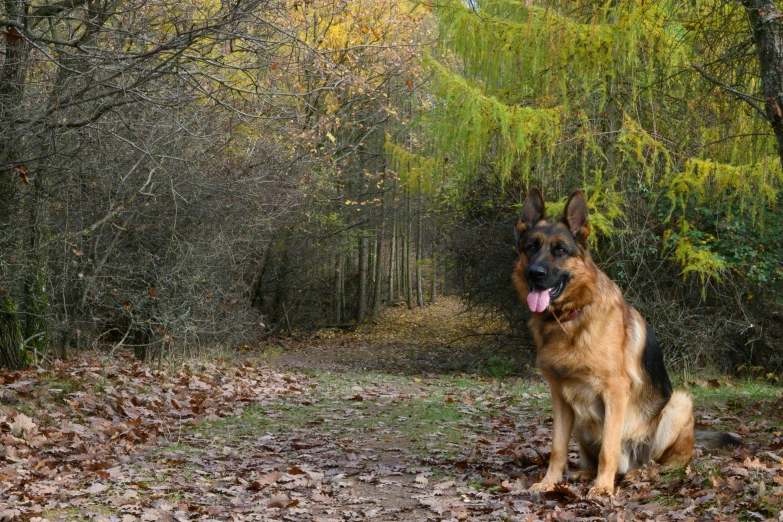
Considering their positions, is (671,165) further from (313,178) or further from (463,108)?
(313,178)

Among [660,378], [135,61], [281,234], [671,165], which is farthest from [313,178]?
[660,378]

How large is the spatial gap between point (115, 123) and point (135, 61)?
399 centimetres

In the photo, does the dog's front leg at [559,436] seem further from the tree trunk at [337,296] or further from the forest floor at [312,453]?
the tree trunk at [337,296]

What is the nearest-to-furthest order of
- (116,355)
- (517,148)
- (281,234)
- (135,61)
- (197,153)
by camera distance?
(135,61) < (517,148) < (197,153) < (116,355) < (281,234)

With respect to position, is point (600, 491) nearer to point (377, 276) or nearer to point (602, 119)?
point (602, 119)

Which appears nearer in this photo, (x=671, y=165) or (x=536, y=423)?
(x=536, y=423)

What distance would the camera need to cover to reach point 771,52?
21.2 ft

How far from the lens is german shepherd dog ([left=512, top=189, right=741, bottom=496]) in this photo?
5.55 meters

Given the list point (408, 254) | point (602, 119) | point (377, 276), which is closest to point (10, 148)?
point (602, 119)

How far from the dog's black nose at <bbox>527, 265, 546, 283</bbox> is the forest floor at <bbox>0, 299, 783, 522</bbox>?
1.60m

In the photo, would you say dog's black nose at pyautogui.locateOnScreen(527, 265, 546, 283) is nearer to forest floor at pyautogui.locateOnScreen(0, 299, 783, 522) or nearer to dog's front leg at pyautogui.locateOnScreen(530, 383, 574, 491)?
dog's front leg at pyautogui.locateOnScreen(530, 383, 574, 491)

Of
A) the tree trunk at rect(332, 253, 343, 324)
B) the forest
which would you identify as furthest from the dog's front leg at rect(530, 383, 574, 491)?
the tree trunk at rect(332, 253, 343, 324)

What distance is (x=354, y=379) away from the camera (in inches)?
566

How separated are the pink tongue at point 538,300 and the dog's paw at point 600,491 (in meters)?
1.36
